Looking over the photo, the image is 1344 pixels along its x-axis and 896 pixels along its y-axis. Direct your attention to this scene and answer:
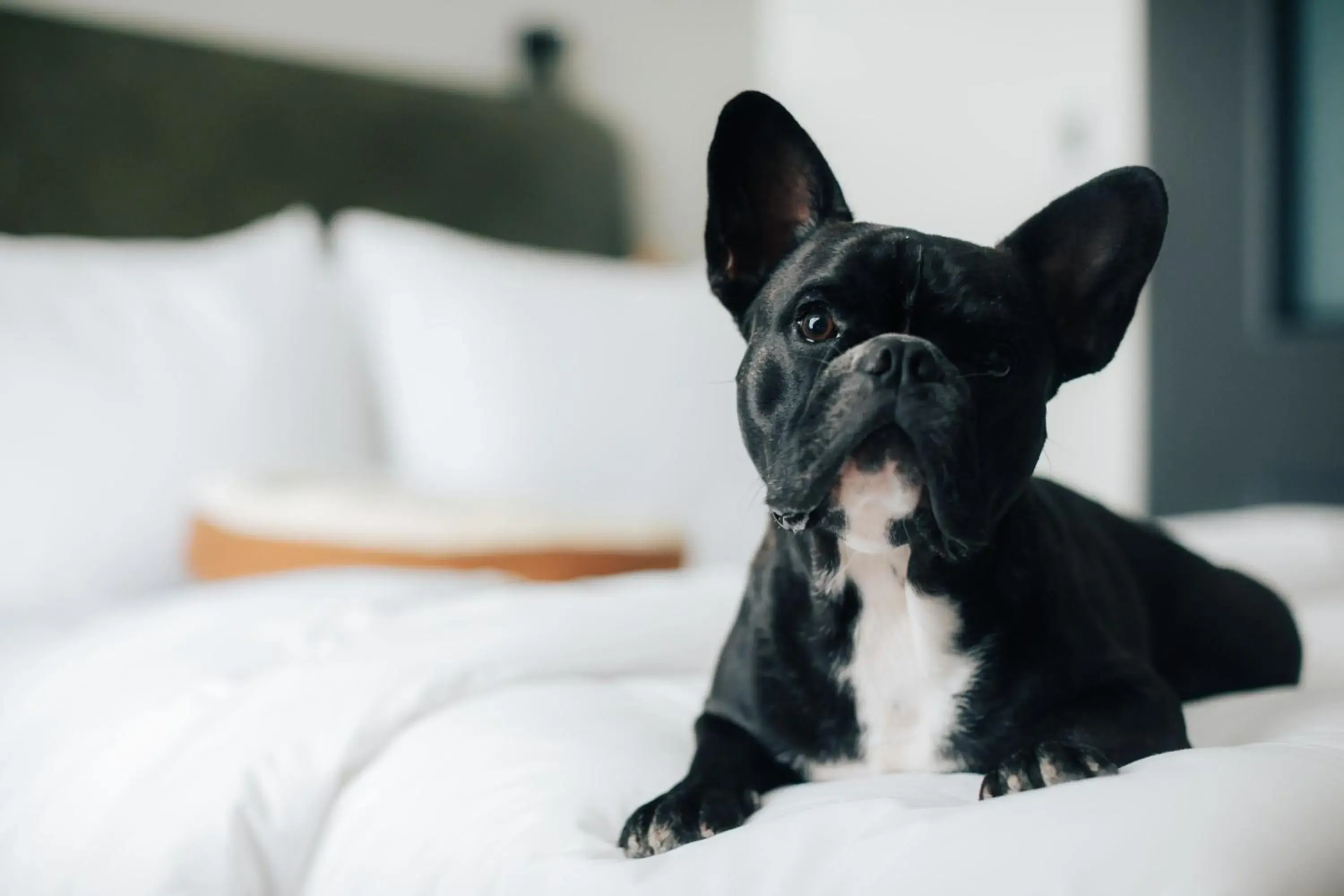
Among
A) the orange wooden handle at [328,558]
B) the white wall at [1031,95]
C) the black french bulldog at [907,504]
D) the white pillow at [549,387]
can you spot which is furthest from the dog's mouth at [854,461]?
the white wall at [1031,95]

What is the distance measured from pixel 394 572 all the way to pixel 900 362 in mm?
947

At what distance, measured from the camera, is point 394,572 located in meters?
1.50

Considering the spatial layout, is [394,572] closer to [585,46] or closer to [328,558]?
[328,558]

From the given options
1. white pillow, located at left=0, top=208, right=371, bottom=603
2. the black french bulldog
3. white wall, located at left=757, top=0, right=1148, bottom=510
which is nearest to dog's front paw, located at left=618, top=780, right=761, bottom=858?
the black french bulldog

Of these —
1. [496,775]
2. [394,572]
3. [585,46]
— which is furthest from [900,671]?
[585,46]

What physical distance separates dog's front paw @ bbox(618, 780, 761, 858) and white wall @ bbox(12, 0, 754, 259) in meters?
1.93

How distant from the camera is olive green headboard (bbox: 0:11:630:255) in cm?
218

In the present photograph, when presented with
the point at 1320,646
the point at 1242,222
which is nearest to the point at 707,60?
the point at 1242,222

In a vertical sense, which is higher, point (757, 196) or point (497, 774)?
point (757, 196)

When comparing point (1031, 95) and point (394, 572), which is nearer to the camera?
point (394, 572)

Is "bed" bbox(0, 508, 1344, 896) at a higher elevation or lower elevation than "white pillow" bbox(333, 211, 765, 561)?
lower

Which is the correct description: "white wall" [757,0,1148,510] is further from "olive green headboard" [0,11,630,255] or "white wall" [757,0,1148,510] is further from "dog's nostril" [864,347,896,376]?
"dog's nostril" [864,347,896,376]

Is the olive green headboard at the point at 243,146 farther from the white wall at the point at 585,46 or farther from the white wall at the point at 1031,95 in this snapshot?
the white wall at the point at 1031,95

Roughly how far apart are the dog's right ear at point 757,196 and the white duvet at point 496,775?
0.35 metres
